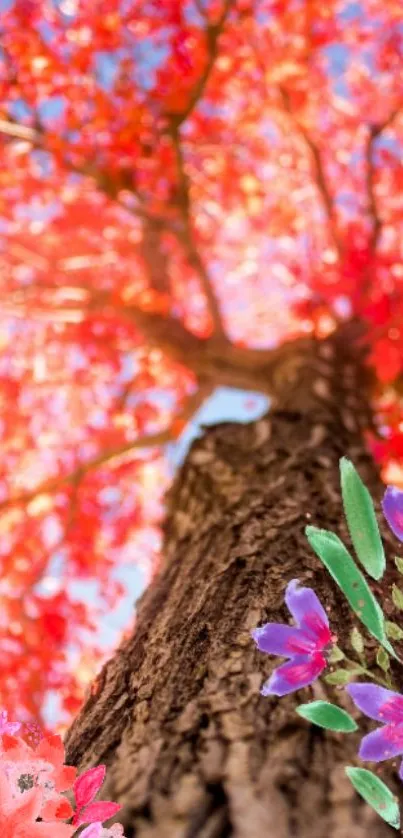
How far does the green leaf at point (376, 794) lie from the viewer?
1.12 m

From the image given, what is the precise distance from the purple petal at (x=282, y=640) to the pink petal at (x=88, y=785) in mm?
393

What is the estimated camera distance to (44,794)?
48.4 inches

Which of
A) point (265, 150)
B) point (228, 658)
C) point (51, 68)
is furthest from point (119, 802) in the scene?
point (265, 150)

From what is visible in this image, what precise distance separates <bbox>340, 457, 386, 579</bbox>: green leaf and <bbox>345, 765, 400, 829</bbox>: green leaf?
13.3 inches

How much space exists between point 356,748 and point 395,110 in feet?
19.8

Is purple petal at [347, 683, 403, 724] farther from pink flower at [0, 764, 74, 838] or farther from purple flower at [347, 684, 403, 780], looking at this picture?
pink flower at [0, 764, 74, 838]

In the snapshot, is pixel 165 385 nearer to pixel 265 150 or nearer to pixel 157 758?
pixel 265 150

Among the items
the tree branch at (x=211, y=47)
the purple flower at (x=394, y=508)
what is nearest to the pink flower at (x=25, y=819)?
the purple flower at (x=394, y=508)

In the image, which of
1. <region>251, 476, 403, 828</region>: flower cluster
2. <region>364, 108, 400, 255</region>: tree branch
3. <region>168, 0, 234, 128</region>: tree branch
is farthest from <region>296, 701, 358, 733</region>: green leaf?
<region>364, 108, 400, 255</region>: tree branch

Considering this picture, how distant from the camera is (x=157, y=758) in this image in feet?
4.20

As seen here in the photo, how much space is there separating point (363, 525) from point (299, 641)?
25 centimetres

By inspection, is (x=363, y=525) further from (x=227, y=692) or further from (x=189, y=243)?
(x=189, y=243)

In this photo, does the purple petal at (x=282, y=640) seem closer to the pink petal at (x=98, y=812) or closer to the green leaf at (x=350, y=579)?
the green leaf at (x=350, y=579)

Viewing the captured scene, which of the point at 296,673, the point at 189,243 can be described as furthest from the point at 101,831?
the point at 189,243
